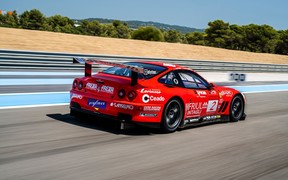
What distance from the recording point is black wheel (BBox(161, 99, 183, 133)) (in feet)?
22.3

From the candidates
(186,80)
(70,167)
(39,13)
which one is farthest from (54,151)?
(39,13)

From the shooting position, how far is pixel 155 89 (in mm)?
6668

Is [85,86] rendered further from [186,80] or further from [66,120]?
[186,80]

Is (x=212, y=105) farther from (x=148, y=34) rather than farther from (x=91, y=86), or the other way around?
(x=148, y=34)

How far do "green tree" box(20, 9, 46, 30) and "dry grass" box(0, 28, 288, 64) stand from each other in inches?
1457

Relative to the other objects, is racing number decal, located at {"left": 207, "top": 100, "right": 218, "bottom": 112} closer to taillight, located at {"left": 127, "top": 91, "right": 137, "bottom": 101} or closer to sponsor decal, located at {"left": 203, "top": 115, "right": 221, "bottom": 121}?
sponsor decal, located at {"left": 203, "top": 115, "right": 221, "bottom": 121}

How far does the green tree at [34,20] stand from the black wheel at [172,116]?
6428 cm

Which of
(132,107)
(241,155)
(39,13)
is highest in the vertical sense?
(39,13)

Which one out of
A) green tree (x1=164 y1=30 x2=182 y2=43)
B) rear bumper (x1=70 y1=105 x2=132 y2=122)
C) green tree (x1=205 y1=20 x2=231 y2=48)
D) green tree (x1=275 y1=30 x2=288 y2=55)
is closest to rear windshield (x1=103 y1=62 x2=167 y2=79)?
rear bumper (x1=70 y1=105 x2=132 y2=122)

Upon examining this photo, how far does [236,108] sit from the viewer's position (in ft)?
29.1

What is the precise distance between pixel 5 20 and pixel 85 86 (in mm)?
66951

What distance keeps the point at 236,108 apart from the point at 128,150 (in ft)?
12.5

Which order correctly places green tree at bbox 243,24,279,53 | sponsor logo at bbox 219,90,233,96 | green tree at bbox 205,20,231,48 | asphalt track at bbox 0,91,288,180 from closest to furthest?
asphalt track at bbox 0,91,288,180, sponsor logo at bbox 219,90,233,96, green tree at bbox 243,24,279,53, green tree at bbox 205,20,231,48

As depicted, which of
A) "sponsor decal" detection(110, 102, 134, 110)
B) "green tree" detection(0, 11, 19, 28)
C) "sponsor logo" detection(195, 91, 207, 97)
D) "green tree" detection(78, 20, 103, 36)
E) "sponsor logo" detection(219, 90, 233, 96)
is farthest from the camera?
"green tree" detection(78, 20, 103, 36)
